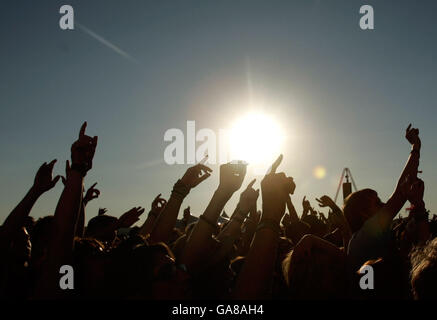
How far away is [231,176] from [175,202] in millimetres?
1013

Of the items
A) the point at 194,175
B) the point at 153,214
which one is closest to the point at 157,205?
the point at 153,214

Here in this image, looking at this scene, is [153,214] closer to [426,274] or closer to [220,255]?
[220,255]

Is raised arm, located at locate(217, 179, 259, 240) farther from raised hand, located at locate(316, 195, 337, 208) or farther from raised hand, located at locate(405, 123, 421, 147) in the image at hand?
raised hand, located at locate(405, 123, 421, 147)

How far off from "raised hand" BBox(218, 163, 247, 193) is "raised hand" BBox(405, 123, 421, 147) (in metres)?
2.42

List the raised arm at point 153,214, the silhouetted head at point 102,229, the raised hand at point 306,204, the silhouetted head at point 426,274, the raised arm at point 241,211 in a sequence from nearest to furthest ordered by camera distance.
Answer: the silhouetted head at point 426,274 → the raised arm at point 241,211 → the silhouetted head at point 102,229 → the raised arm at point 153,214 → the raised hand at point 306,204

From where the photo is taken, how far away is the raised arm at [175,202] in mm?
3572

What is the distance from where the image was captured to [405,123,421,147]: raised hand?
156 inches

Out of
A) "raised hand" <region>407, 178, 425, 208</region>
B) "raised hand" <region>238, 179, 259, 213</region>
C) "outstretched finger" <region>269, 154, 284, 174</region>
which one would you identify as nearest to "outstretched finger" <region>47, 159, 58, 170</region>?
"raised hand" <region>238, 179, 259, 213</region>

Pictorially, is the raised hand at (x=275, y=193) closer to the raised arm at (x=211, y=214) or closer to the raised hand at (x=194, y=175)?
the raised arm at (x=211, y=214)

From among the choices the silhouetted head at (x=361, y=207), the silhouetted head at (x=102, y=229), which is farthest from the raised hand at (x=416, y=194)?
the silhouetted head at (x=102, y=229)

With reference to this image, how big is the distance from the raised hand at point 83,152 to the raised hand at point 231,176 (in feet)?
4.05

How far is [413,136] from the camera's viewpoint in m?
4.05
